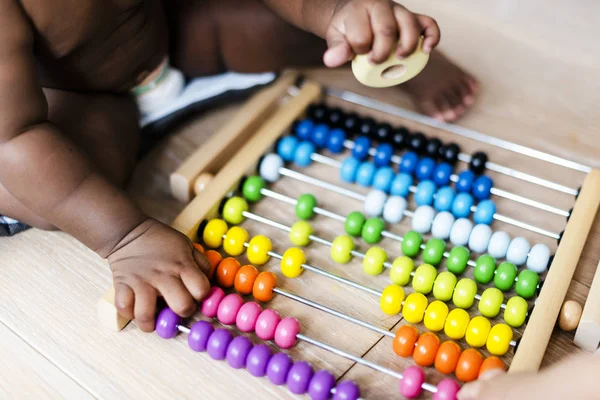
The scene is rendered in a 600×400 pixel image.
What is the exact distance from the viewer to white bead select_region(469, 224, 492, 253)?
0.92 metres

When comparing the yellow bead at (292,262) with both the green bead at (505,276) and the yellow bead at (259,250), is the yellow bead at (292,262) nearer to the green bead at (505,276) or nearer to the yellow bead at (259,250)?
the yellow bead at (259,250)

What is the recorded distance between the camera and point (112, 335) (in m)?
0.87

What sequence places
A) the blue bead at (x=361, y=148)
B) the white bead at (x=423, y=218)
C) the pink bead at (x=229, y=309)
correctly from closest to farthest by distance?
the pink bead at (x=229, y=309) → the white bead at (x=423, y=218) → the blue bead at (x=361, y=148)

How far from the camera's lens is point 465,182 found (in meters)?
0.99

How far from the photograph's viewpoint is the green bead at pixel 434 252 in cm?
90

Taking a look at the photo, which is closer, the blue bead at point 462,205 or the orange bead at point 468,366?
the orange bead at point 468,366

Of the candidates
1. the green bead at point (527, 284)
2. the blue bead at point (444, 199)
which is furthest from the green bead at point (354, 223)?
the green bead at point (527, 284)

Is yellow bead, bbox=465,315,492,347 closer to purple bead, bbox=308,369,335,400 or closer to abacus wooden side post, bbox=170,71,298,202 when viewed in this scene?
purple bead, bbox=308,369,335,400

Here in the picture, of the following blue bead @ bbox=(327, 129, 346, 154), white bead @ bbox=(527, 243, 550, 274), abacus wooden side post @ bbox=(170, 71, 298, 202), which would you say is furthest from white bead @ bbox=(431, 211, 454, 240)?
abacus wooden side post @ bbox=(170, 71, 298, 202)

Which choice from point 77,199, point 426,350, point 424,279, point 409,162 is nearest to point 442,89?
point 409,162

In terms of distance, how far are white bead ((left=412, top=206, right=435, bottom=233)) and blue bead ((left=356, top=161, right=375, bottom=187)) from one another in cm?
10

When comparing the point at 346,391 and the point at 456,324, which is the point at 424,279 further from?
the point at 346,391

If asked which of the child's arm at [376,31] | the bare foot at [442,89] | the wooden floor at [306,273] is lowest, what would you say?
the wooden floor at [306,273]

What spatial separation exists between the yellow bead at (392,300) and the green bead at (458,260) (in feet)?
0.25
